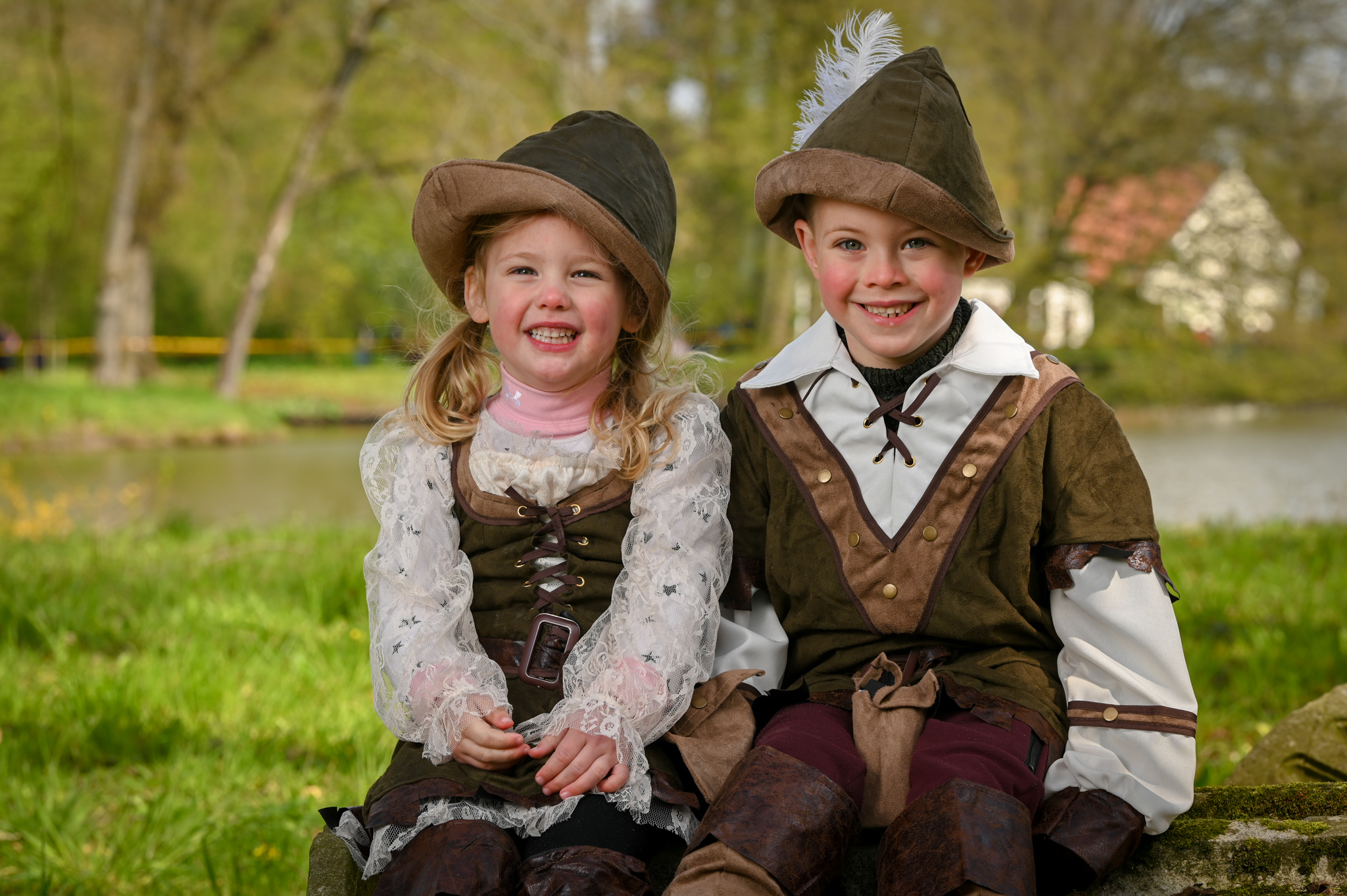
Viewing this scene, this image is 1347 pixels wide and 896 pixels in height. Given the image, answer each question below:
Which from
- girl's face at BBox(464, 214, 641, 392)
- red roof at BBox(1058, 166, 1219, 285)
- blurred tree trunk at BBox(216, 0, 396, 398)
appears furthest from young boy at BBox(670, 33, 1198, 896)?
blurred tree trunk at BBox(216, 0, 396, 398)

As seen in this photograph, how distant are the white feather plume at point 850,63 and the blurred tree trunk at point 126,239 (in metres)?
15.8

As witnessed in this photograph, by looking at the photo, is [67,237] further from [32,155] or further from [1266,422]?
[1266,422]

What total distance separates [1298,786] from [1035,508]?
62 centimetres

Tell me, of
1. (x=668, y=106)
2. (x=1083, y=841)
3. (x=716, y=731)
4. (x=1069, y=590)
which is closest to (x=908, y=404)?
(x=1069, y=590)

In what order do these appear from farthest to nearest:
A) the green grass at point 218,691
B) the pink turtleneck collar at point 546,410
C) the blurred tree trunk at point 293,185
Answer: the blurred tree trunk at point 293,185
the green grass at point 218,691
the pink turtleneck collar at point 546,410

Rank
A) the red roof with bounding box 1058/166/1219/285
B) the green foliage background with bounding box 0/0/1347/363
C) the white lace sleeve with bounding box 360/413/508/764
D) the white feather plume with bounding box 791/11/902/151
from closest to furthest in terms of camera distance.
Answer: the white lace sleeve with bounding box 360/413/508/764, the white feather plume with bounding box 791/11/902/151, the red roof with bounding box 1058/166/1219/285, the green foliage background with bounding box 0/0/1347/363

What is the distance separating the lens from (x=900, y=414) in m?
2.11

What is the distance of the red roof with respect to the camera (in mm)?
9984

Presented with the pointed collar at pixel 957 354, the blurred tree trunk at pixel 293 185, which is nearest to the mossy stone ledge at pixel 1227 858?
the pointed collar at pixel 957 354

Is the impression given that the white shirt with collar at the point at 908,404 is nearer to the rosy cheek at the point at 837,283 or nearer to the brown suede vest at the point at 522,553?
the rosy cheek at the point at 837,283

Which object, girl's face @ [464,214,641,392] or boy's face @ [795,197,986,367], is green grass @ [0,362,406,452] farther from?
boy's face @ [795,197,986,367]

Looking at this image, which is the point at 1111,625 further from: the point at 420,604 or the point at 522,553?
the point at 420,604

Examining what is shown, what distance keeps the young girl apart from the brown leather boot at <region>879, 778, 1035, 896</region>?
409 mm

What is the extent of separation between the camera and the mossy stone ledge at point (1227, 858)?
1.71 m
